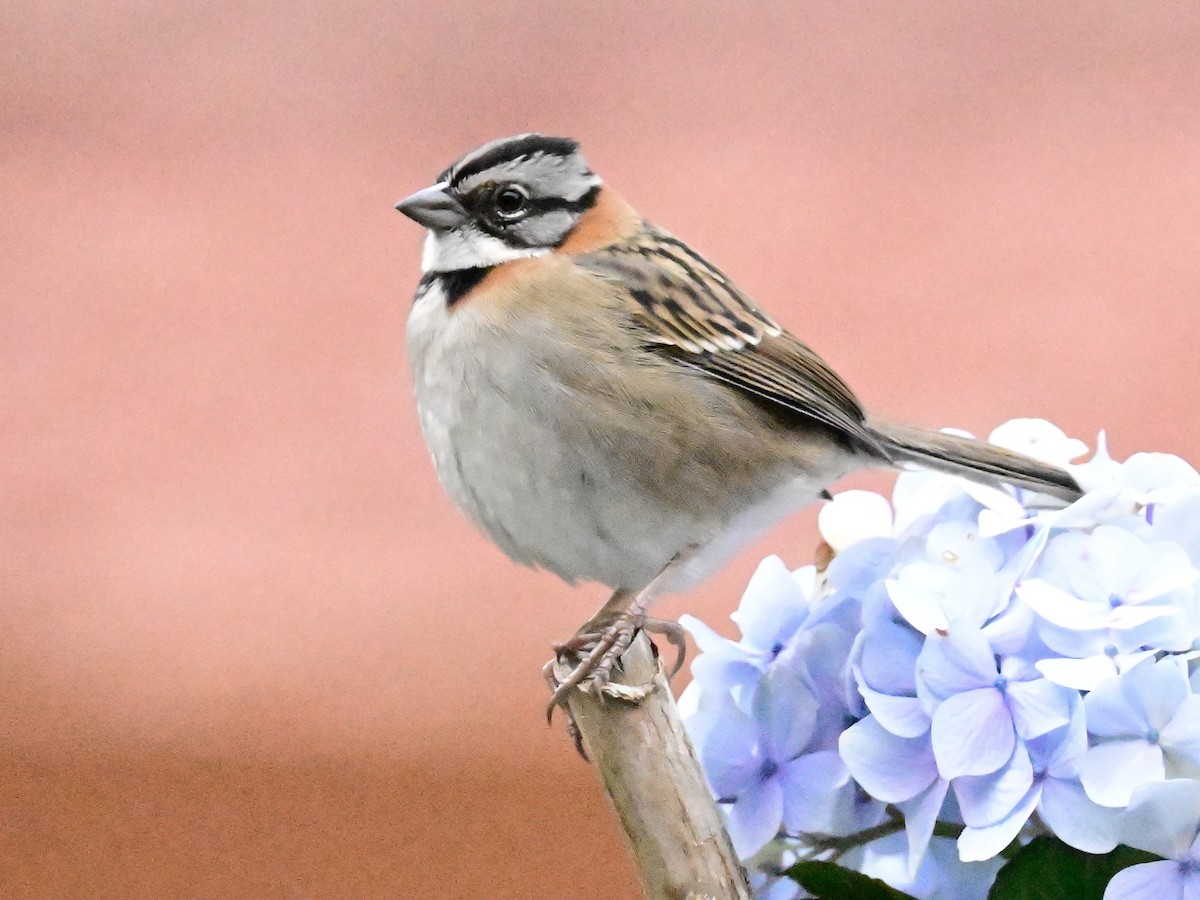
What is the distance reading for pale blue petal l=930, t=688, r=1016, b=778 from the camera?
811 mm

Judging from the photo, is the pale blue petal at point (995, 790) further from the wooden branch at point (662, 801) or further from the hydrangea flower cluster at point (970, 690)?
the wooden branch at point (662, 801)

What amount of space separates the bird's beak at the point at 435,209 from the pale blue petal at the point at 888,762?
0.73m

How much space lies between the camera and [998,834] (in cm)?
80

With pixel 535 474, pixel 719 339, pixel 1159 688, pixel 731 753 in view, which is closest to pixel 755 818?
pixel 731 753

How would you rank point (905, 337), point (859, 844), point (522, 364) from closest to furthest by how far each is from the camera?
point (859, 844) → point (522, 364) → point (905, 337)

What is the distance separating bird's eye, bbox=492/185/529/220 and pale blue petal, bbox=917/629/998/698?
0.74 metres

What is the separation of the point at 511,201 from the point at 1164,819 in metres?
0.88

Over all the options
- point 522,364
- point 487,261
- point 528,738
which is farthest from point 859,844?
point 528,738

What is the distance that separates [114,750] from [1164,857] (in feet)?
6.47

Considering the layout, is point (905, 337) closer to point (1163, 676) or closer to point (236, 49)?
point (236, 49)

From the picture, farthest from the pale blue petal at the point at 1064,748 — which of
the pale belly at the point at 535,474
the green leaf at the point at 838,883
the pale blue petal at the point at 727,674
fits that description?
the pale belly at the point at 535,474

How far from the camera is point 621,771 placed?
0.95 m

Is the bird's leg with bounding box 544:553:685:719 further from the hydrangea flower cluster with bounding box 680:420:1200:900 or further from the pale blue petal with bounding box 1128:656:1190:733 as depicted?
the pale blue petal with bounding box 1128:656:1190:733

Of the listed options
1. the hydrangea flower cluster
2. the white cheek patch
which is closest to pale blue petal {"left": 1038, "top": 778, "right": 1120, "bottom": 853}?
the hydrangea flower cluster
